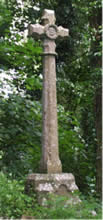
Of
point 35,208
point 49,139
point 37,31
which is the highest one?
point 37,31

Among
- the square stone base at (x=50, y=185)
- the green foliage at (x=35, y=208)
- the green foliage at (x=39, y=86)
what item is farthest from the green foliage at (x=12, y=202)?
the green foliage at (x=39, y=86)

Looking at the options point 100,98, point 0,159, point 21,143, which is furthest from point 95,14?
point 0,159

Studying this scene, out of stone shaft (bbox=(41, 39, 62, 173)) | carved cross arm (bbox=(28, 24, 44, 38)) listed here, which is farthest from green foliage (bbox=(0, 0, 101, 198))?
stone shaft (bbox=(41, 39, 62, 173))

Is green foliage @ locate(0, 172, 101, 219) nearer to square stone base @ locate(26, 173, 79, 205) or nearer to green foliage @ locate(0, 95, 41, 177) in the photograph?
square stone base @ locate(26, 173, 79, 205)

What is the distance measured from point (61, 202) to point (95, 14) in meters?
5.07

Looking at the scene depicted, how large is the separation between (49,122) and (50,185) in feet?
3.28

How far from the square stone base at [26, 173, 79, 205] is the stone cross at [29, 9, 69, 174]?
0.54 feet

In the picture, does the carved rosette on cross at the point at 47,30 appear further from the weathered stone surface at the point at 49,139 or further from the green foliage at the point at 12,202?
the green foliage at the point at 12,202

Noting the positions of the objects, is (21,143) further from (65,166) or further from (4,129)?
(65,166)

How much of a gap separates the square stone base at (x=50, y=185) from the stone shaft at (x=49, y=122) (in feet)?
0.55

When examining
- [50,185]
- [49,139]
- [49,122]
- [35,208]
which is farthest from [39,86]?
[35,208]

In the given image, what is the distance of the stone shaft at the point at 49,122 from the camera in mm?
5055

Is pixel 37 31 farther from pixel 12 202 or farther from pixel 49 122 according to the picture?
pixel 12 202

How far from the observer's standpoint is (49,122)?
5176 mm
